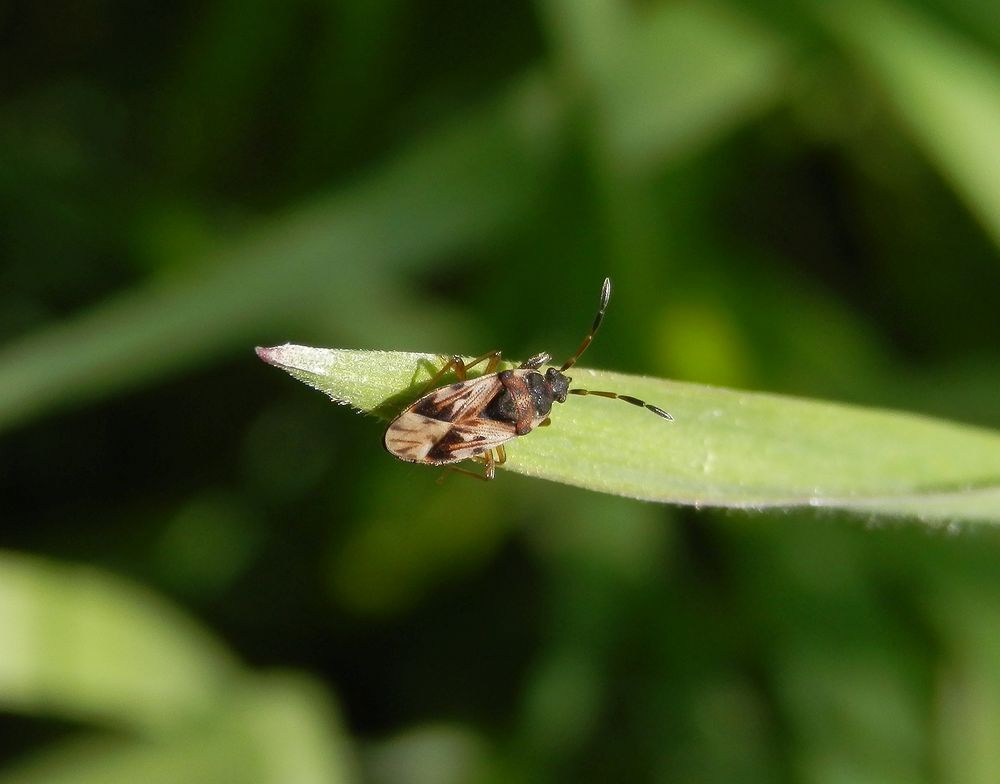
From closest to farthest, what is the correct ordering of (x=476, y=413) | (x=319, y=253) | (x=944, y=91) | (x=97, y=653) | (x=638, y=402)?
1. (x=638, y=402)
2. (x=476, y=413)
3. (x=944, y=91)
4. (x=97, y=653)
5. (x=319, y=253)

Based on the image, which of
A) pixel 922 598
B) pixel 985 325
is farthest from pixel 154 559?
pixel 985 325

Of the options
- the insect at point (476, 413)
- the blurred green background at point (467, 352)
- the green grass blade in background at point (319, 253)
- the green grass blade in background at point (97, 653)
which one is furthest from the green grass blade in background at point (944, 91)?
the green grass blade in background at point (97, 653)

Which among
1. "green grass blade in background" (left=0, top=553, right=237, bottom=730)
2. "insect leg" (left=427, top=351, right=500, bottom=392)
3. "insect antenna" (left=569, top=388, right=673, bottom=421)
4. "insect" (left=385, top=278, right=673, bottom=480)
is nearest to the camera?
"insect antenna" (left=569, top=388, right=673, bottom=421)

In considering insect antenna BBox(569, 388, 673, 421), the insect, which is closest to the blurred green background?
the insect

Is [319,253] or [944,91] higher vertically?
[944,91]

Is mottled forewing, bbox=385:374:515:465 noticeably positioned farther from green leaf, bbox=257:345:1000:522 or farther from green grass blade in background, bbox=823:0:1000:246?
green grass blade in background, bbox=823:0:1000:246

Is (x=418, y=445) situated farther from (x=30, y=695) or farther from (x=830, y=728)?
(x=830, y=728)

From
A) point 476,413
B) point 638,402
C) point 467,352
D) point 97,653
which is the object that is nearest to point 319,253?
point 467,352

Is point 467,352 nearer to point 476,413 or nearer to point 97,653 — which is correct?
point 476,413
